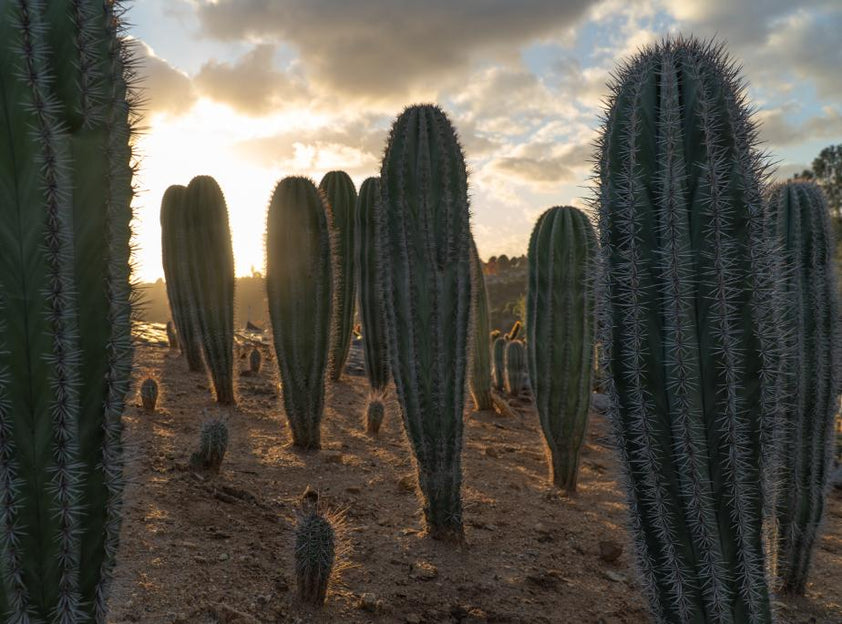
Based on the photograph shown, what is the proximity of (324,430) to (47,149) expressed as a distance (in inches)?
182

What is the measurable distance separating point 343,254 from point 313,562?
5395 mm

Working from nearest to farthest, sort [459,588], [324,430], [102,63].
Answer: [102,63] < [459,588] < [324,430]

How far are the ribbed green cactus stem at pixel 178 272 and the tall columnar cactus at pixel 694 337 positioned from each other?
5554mm

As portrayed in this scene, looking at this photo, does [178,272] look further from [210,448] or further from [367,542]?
[367,542]

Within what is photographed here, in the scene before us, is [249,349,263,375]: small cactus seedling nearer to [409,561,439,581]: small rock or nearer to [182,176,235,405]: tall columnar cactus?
[182,176,235,405]: tall columnar cactus

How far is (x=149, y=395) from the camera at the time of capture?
19.1 ft

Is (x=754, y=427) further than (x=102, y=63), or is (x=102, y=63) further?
(x=754, y=427)

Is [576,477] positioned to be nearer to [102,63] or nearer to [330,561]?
[330,561]

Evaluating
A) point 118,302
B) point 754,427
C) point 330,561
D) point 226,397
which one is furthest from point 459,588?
point 226,397

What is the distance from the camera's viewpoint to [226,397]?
6.52 meters

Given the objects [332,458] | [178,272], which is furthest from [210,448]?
[178,272]

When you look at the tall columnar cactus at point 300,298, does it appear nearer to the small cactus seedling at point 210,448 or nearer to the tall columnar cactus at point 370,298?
the small cactus seedling at point 210,448

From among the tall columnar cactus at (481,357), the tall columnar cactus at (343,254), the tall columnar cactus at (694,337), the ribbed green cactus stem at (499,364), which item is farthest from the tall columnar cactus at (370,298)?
the tall columnar cactus at (694,337)

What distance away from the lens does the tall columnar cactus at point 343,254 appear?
7.63 meters
